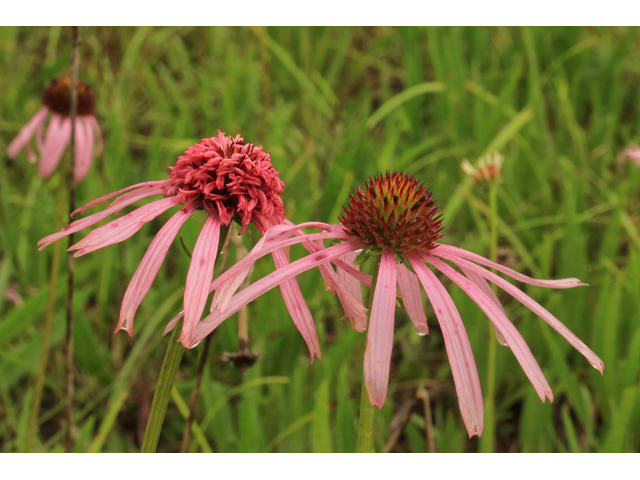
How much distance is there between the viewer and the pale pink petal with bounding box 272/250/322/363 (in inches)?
15.9

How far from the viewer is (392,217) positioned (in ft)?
1.52

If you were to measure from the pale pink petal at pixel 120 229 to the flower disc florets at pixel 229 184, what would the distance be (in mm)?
19

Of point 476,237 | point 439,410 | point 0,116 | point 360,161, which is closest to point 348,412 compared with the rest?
point 439,410

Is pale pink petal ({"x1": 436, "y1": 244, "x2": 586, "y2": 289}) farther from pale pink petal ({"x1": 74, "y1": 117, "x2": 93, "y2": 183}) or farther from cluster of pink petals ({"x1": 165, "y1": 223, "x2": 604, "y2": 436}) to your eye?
pale pink petal ({"x1": 74, "y1": 117, "x2": 93, "y2": 183})

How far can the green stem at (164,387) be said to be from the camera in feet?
1.26

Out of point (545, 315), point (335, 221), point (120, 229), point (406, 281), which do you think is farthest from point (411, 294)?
point (335, 221)

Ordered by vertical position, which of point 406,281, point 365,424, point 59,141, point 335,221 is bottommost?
point 365,424

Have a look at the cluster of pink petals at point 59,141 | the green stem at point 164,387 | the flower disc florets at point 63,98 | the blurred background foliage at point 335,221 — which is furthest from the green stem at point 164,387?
the flower disc florets at point 63,98

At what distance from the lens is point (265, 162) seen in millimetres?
459

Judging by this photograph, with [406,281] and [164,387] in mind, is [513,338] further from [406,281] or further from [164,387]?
[164,387]

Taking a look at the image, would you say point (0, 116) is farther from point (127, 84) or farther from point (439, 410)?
→ point (439, 410)

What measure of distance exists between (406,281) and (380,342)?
125mm

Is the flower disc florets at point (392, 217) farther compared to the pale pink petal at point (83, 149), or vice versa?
the pale pink petal at point (83, 149)

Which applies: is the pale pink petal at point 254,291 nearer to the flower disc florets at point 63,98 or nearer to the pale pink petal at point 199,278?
the pale pink petal at point 199,278
